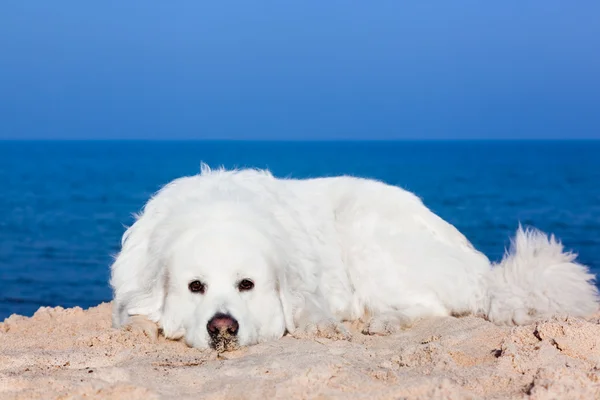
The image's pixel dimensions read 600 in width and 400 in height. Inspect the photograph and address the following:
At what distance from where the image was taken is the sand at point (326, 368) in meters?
3.47

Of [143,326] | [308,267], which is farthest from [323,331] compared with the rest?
[143,326]

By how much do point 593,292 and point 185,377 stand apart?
3356 mm

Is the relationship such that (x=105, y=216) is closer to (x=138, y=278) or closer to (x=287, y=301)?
(x=138, y=278)

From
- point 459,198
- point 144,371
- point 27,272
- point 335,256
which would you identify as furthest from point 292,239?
point 459,198

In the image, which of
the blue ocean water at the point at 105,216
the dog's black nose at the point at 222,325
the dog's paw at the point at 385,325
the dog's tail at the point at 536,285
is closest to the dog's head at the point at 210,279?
the dog's black nose at the point at 222,325

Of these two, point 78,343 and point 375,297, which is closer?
point 78,343

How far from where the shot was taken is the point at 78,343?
4.85 metres

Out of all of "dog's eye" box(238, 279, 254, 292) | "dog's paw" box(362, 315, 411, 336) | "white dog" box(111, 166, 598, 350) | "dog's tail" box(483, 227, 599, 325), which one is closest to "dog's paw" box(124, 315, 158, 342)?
"white dog" box(111, 166, 598, 350)

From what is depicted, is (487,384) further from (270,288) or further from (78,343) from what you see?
(78,343)

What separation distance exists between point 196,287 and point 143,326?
463 millimetres

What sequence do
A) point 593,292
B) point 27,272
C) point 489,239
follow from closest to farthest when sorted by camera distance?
1. point 593,292
2. point 27,272
3. point 489,239

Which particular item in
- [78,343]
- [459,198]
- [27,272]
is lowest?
[78,343]

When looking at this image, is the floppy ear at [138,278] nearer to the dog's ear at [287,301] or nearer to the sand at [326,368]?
the sand at [326,368]

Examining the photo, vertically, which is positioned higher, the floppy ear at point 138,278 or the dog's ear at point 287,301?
the floppy ear at point 138,278
